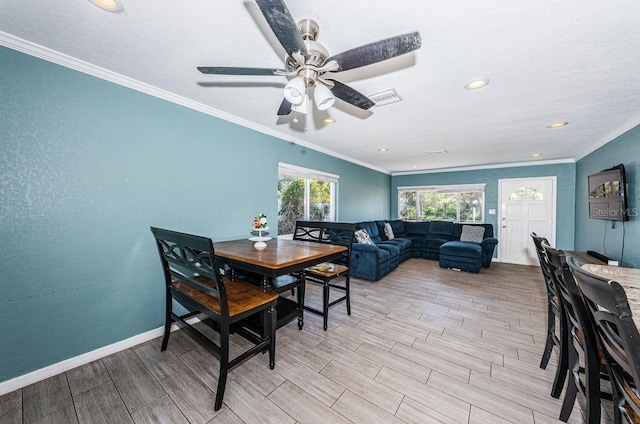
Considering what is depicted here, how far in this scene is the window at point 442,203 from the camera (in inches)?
240

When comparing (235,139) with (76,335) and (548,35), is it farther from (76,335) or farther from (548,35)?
(548,35)

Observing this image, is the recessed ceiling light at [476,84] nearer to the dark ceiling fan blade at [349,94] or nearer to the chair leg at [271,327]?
the dark ceiling fan blade at [349,94]

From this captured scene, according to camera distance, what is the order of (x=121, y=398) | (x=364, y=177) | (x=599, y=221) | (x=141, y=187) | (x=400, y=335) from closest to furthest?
1. (x=121, y=398)
2. (x=141, y=187)
3. (x=400, y=335)
4. (x=599, y=221)
5. (x=364, y=177)

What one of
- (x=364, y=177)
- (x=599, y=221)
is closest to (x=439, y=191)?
(x=364, y=177)

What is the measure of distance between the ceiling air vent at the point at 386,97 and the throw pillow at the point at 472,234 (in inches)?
178

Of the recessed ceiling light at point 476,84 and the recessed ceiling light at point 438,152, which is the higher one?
the recessed ceiling light at point 438,152

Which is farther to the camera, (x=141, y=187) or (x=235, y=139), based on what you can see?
(x=235, y=139)

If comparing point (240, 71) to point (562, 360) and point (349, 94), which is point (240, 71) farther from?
point (562, 360)

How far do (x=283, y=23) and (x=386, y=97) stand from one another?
1545mm

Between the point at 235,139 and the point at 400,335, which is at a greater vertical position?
the point at 235,139

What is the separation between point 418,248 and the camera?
6066mm

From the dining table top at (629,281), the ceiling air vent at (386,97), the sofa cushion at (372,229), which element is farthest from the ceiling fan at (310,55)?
the sofa cushion at (372,229)

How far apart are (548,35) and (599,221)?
12.8 ft

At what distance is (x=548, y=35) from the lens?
1.45 m
